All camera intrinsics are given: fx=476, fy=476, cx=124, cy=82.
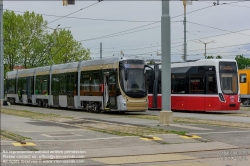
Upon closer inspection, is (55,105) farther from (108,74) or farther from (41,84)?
(108,74)

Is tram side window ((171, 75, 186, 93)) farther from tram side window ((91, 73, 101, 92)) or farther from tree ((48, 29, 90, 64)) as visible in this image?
tree ((48, 29, 90, 64))

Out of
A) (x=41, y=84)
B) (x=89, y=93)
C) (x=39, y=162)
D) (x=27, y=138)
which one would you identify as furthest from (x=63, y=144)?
(x=41, y=84)

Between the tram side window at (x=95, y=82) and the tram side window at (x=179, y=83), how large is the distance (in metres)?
5.22

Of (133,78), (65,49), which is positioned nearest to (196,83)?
(133,78)

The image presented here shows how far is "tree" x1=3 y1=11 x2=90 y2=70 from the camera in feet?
196

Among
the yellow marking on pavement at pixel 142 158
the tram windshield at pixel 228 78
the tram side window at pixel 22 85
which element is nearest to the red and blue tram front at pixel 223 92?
the tram windshield at pixel 228 78

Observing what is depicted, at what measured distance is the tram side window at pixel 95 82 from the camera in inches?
1132

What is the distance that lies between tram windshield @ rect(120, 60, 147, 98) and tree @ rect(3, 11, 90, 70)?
A: 32.9 m

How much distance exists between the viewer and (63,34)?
2581 inches

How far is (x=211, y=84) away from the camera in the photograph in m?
28.0

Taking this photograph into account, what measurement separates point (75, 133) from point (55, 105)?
2125 cm

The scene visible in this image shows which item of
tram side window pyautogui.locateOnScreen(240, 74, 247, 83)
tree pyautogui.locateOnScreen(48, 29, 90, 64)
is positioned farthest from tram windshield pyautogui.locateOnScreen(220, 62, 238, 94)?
tree pyautogui.locateOnScreen(48, 29, 90, 64)

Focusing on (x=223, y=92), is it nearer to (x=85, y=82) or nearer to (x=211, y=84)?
(x=211, y=84)

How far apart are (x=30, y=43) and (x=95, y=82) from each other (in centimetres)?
3417
